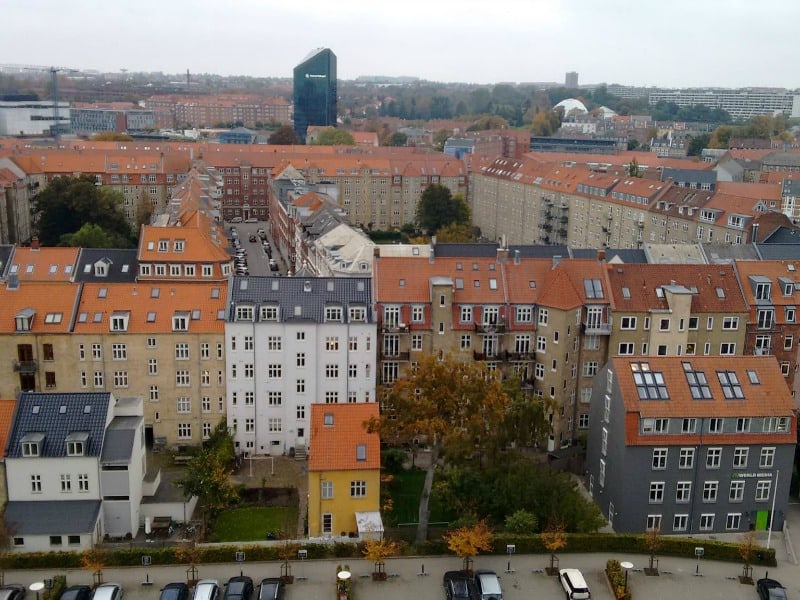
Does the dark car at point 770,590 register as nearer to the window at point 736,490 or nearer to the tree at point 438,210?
the window at point 736,490

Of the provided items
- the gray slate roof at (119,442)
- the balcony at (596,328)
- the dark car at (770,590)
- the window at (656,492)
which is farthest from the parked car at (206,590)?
the balcony at (596,328)

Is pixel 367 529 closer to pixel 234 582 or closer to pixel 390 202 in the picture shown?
pixel 234 582

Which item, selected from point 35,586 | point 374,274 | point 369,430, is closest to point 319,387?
point 374,274

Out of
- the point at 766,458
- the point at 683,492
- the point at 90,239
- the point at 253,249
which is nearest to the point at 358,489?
the point at 683,492

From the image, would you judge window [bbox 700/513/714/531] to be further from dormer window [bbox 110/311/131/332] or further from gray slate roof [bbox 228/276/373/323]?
dormer window [bbox 110/311/131/332]

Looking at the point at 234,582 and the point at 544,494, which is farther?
the point at 544,494

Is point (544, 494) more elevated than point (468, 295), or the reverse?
point (468, 295)
